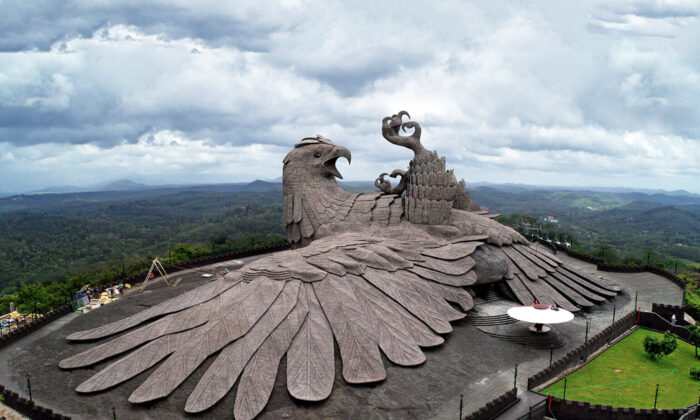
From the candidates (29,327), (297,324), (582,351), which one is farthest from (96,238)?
(582,351)

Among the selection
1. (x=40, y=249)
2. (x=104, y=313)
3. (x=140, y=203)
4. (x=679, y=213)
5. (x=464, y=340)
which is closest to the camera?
(x=464, y=340)

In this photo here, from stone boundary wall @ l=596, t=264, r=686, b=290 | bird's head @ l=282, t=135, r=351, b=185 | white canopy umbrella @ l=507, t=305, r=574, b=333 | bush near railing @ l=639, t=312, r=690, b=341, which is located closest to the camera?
white canopy umbrella @ l=507, t=305, r=574, b=333

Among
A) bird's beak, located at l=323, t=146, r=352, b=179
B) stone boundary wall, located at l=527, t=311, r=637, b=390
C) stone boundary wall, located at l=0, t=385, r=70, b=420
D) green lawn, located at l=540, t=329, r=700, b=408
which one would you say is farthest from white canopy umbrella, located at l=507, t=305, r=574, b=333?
stone boundary wall, located at l=0, t=385, r=70, b=420

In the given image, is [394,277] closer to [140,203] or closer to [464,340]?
[464,340]

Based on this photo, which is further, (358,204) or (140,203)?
(140,203)

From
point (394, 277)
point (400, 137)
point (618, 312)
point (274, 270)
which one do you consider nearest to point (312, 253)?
point (274, 270)

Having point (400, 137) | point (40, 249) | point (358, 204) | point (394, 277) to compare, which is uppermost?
point (400, 137)

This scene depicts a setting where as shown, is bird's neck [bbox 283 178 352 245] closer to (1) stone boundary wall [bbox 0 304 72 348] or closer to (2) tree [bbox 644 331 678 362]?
(1) stone boundary wall [bbox 0 304 72 348]
